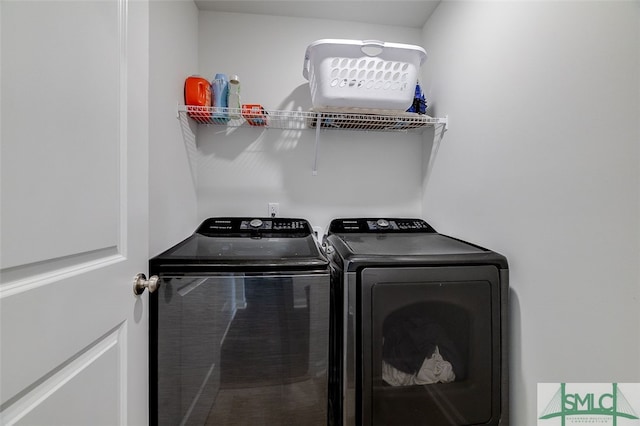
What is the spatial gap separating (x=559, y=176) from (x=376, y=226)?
3.16 ft

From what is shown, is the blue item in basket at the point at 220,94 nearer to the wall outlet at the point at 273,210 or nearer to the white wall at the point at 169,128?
the white wall at the point at 169,128

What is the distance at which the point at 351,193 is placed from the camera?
186cm

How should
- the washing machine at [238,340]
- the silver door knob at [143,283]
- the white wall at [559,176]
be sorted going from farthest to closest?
the washing machine at [238,340] → the silver door knob at [143,283] → the white wall at [559,176]

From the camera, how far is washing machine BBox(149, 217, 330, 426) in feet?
3.31

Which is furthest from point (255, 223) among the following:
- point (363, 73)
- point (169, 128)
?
point (363, 73)

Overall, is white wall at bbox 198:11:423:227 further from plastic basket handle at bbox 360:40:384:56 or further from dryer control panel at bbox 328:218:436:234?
plastic basket handle at bbox 360:40:384:56

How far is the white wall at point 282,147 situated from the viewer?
1741mm

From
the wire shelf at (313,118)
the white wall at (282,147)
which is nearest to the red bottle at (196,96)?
the wire shelf at (313,118)

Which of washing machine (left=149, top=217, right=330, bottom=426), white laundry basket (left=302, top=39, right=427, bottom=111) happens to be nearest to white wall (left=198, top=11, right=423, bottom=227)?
white laundry basket (left=302, top=39, right=427, bottom=111)

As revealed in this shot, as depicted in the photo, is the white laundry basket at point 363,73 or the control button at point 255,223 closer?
the white laundry basket at point 363,73

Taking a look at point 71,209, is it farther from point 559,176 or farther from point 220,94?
point 559,176

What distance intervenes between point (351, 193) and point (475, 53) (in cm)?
104

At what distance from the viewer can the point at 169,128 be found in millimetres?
1262

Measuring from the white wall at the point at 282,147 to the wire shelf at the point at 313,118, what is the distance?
76 millimetres
